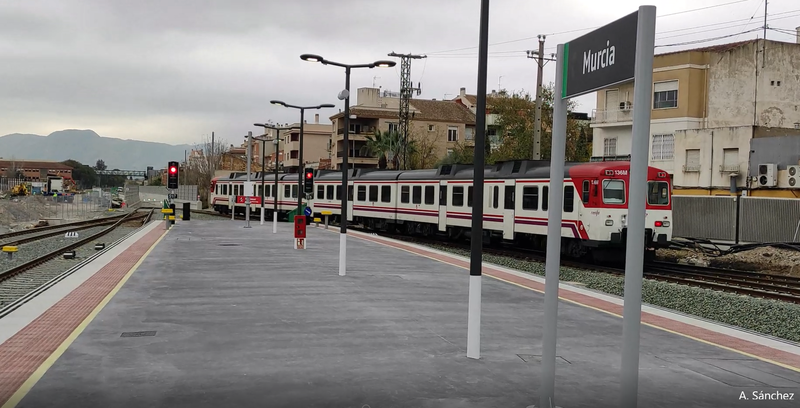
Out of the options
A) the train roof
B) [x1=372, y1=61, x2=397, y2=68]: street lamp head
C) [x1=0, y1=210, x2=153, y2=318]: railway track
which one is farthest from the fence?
[x1=0, y1=210, x2=153, y2=318]: railway track

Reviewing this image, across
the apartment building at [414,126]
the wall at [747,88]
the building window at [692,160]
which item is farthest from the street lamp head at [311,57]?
the apartment building at [414,126]

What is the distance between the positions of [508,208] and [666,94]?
21.8 m

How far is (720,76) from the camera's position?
3975cm

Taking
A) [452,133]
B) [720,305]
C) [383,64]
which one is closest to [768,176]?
[720,305]

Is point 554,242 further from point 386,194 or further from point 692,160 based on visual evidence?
point 692,160

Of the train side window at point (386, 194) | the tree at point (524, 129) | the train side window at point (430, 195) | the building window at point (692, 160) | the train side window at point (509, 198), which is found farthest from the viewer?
the tree at point (524, 129)

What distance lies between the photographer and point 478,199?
7953 millimetres

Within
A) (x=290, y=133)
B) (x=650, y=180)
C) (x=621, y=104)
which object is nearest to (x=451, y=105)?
(x=290, y=133)

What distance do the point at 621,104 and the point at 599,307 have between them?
34613mm

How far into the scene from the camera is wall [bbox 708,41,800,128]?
39719 millimetres

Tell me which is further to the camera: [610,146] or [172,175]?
[610,146]

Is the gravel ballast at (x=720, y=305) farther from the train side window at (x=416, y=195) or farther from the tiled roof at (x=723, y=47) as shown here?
the tiled roof at (x=723, y=47)

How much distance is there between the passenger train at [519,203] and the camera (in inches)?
771

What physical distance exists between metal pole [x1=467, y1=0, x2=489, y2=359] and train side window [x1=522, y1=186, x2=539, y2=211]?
45.4ft
